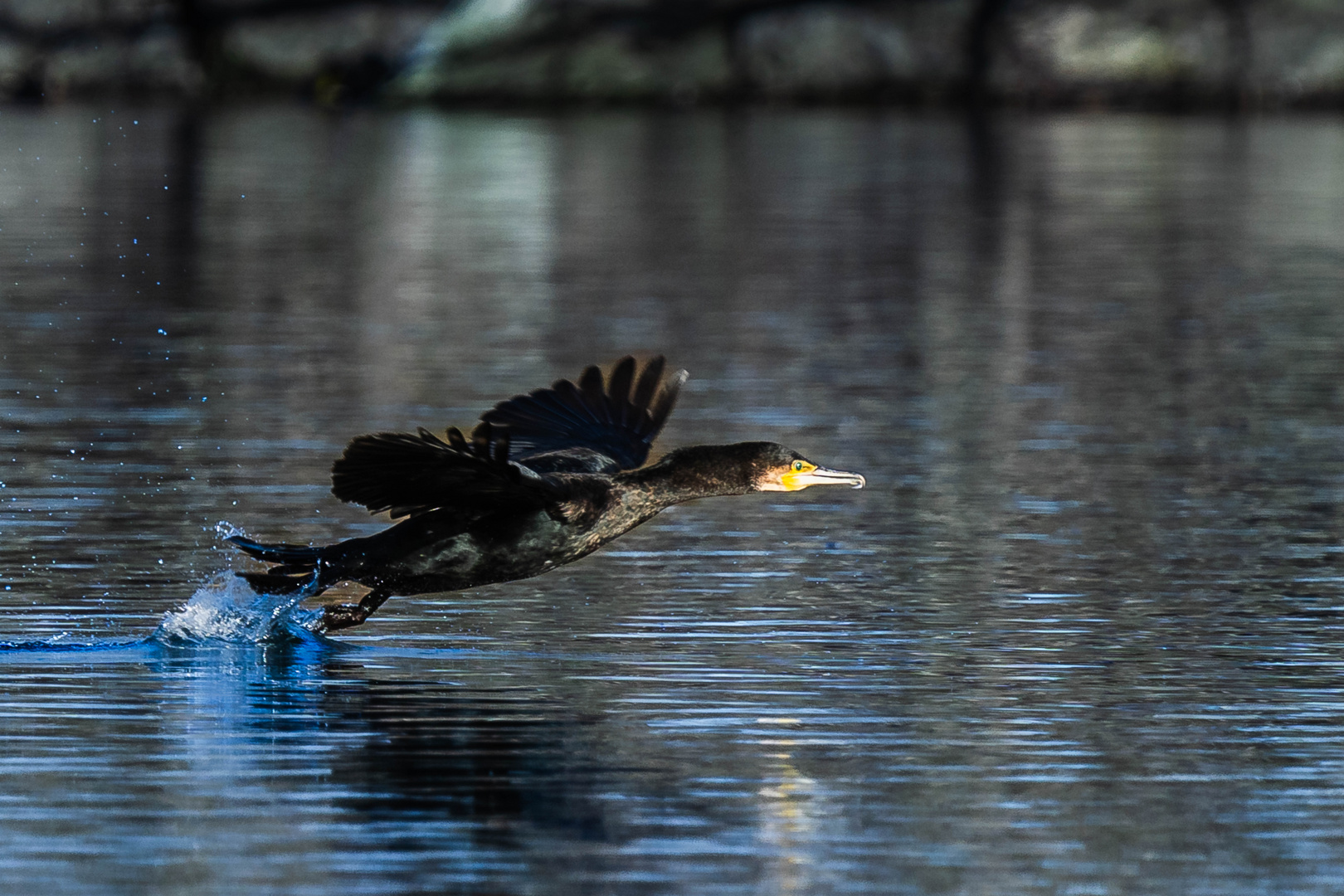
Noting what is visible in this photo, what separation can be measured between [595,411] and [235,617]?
166 cm

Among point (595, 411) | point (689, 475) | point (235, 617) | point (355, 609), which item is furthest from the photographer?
point (595, 411)

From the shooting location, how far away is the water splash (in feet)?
30.4

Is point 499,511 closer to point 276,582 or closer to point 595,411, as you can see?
point 276,582

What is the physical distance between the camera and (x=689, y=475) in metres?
8.98

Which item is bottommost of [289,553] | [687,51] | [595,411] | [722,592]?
[722,592]

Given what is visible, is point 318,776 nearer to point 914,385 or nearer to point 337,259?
point 914,385

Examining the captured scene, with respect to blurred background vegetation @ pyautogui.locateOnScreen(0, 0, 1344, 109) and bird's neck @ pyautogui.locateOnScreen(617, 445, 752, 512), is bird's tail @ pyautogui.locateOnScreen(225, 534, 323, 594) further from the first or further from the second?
blurred background vegetation @ pyautogui.locateOnScreen(0, 0, 1344, 109)

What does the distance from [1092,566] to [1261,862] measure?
13.8 ft

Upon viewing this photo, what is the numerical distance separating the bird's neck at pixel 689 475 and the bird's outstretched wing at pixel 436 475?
1.40 feet

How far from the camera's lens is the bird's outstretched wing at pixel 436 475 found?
26.3 ft

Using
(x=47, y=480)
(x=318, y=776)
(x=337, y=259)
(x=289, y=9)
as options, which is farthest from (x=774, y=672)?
(x=289, y=9)

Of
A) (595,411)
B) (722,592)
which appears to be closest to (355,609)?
(595,411)

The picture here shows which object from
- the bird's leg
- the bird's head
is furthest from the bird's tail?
the bird's head

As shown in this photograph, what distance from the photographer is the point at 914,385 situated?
1619cm
